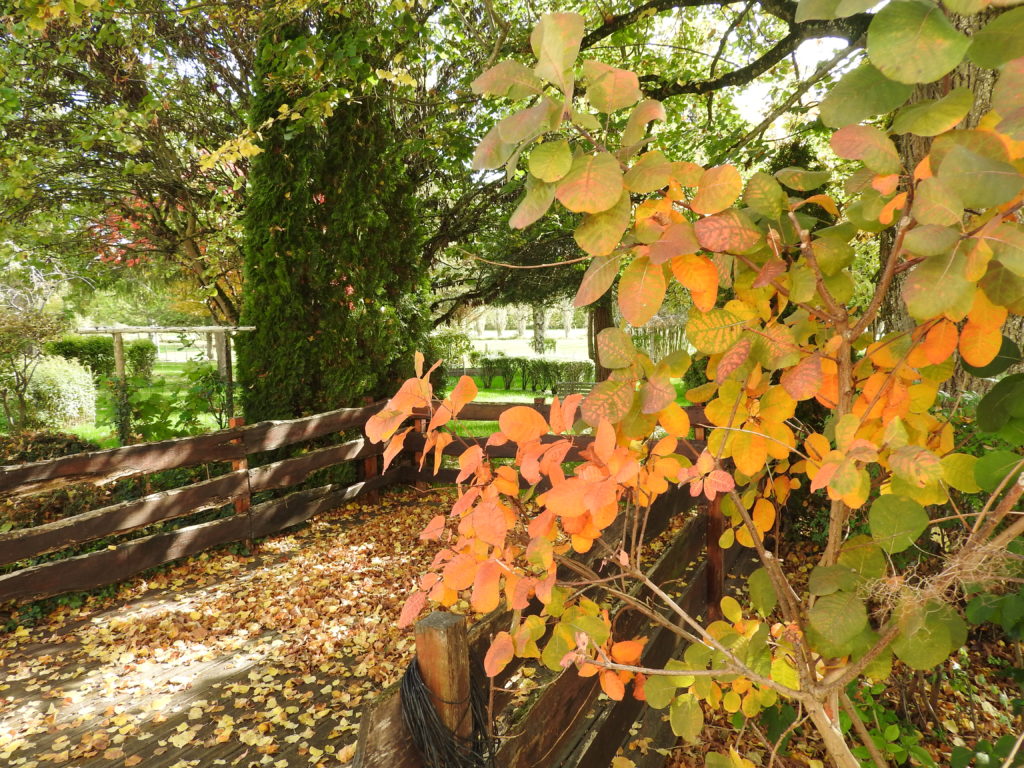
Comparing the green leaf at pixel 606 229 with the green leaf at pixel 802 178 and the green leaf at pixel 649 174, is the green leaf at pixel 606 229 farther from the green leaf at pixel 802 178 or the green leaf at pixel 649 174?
the green leaf at pixel 802 178

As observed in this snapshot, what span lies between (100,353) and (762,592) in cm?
2052

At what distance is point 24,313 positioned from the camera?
26.0 ft

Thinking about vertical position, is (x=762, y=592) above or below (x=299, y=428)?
above

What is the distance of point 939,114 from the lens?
725mm

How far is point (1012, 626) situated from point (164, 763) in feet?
10.9

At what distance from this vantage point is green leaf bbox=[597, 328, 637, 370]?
96cm

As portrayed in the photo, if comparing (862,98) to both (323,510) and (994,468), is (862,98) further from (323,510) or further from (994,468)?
(323,510)

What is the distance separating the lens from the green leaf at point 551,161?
750 millimetres

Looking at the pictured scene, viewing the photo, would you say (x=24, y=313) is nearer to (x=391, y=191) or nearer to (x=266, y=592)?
(x=391, y=191)

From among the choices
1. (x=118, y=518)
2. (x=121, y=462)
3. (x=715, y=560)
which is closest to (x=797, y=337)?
(x=715, y=560)

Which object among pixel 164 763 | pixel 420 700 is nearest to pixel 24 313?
pixel 164 763

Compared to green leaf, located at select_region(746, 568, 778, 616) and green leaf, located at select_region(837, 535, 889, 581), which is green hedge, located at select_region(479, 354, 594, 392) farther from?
green leaf, located at select_region(837, 535, 889, 581)

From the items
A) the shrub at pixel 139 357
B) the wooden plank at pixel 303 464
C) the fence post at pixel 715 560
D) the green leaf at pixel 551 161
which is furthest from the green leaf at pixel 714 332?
the shrub at pixel 139 357

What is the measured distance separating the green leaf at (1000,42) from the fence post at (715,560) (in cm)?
287
